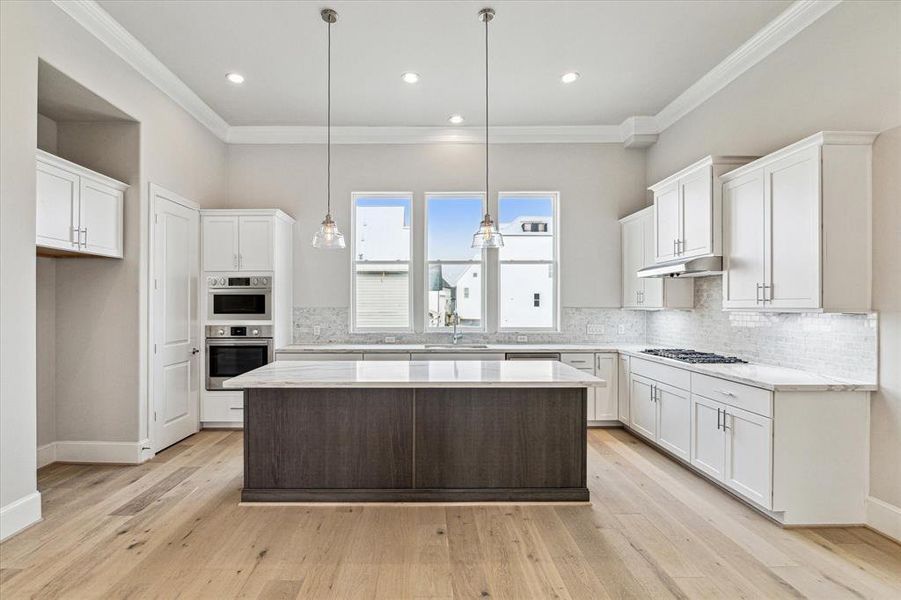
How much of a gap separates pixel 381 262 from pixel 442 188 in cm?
114

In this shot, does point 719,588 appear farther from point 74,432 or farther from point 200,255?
point 200,255

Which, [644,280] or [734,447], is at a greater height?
[644,280]

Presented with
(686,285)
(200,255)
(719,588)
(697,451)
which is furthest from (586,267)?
(200,255)

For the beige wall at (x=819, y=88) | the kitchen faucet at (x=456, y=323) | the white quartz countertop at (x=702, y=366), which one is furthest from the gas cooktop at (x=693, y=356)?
the kitchen faucet at (x=456, y=323)

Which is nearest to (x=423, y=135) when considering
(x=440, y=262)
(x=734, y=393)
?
(x=440, y=262)

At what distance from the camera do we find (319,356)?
16.6ft

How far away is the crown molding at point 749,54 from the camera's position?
10.6 ft

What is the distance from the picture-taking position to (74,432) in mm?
3998

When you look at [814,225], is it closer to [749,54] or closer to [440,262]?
[749,54]

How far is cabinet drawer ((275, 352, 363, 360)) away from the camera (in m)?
5.00

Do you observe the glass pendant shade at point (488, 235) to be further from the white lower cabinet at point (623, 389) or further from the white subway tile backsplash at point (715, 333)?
the white lower cabinet at point (623, 389)

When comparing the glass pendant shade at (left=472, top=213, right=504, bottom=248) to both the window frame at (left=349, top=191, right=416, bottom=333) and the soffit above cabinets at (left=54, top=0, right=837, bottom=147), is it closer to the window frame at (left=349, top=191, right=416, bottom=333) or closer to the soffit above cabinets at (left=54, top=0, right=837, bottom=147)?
the soffit above cabinets at (left=54, top=0, right=837, bottom=147)

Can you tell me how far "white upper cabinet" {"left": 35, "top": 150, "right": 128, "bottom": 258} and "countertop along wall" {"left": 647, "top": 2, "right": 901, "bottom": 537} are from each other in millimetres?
5149

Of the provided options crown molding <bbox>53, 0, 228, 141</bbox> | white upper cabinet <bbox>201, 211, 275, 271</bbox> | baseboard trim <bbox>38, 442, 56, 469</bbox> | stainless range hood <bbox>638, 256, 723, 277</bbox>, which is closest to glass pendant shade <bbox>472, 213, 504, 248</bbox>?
stainless range hood <bbox>638, 256, 723, 277</bbox>
